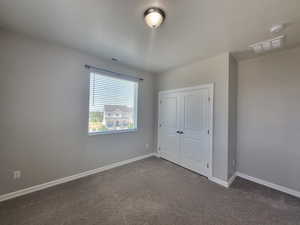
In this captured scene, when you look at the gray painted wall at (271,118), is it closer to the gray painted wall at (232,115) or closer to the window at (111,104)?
the gray painted wall at (232,115)

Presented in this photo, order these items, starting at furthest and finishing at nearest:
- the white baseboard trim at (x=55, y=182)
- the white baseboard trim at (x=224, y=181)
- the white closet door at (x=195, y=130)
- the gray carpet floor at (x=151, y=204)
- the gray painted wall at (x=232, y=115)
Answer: the white closet door at (x=195, y=130) < the gray painted wall at (x=232, y=115) < the white baseboard trim at (x=224, y=181) < the white baseboard trim at (x=55, y=182) < the gray carpet floor at (x=151, y=204)

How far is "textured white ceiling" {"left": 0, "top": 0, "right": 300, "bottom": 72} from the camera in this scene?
61.6 inches

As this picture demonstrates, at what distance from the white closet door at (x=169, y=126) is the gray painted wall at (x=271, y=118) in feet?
4.94

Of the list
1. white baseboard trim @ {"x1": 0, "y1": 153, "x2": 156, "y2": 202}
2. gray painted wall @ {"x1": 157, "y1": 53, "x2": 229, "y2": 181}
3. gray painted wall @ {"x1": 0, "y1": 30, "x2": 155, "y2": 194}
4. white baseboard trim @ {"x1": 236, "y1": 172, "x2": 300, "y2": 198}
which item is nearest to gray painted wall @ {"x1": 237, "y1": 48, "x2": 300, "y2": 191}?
white baseboard trim @ {"x1": 236, "y1": 172, "x2": 300, "y2": 198}

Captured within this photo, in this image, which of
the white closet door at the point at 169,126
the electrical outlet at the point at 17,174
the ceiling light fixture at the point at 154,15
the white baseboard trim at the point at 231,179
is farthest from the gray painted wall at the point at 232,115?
the electrical outlet at the point at 17,174

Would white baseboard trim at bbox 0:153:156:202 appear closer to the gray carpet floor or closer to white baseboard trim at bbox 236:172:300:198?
the gray carpet floor

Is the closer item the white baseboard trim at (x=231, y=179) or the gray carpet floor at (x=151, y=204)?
the gray carpet floor at (x=151, y=204)

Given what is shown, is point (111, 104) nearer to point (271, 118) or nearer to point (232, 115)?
point (232, 115)

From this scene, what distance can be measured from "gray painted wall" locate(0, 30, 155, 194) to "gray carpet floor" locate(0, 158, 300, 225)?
0.40m

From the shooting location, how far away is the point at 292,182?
93.5 inches

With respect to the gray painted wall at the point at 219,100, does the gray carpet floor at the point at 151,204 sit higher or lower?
lower

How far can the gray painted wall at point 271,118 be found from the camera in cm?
241

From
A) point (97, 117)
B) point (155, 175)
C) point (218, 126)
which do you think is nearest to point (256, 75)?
point (218, 126)

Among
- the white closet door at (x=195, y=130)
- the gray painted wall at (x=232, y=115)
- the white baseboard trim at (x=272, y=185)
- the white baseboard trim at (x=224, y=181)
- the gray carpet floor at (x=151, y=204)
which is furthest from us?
the white closet door at (x=195, y=130)
